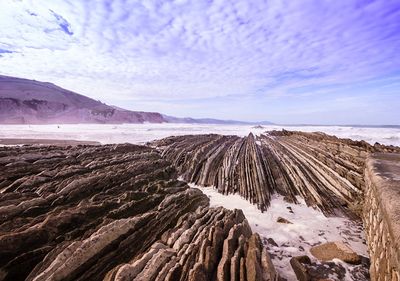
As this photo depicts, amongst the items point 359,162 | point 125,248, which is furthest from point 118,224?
point 359,162

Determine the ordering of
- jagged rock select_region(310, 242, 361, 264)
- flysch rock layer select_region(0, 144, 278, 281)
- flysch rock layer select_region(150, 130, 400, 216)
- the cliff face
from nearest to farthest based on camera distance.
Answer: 1. flysch rock layer select_region(0, 144, 278, 281)
2. jagged rock select_region(310, 242, 361, 264)
3. flysch rock layer select_region(150, 130, 400, 216)
4. the cliff face

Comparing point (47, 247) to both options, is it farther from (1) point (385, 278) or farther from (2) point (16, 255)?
(1) point (385, 278)

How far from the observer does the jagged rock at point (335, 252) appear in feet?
14.5

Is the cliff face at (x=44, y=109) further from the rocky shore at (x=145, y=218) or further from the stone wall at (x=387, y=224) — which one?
the stone wall at (x=387, y=224)

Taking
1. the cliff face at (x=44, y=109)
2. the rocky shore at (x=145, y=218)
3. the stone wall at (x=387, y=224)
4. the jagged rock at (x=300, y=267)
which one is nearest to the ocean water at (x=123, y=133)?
the rocky shore at (x=145, y=218)

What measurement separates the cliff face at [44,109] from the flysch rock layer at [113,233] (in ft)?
202

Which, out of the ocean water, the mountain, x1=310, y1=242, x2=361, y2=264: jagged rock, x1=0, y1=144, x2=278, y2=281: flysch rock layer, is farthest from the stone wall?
the mountain

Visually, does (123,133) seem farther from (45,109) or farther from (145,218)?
(45,109)

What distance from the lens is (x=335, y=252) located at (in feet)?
15.4

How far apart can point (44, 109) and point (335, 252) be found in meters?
77.9

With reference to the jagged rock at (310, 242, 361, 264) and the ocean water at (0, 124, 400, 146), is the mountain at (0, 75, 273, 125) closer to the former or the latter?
the ocean water at (0, 124, 400, 146)

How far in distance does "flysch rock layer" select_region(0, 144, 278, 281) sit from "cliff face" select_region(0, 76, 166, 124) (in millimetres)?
61713

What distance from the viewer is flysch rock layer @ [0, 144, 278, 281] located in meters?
3.32

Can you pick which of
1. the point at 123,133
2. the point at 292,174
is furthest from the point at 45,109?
the point at 292,174
